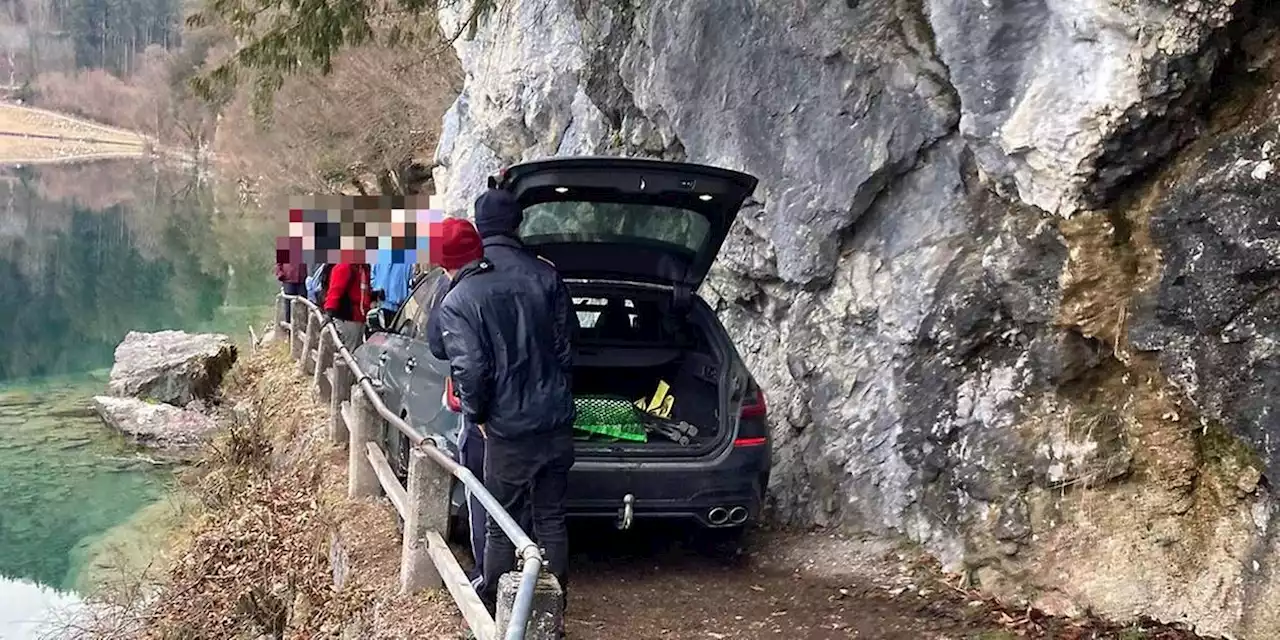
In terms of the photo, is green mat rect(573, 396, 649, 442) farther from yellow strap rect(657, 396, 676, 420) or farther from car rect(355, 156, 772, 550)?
yellow strap rect(657, 396, 676, 420)

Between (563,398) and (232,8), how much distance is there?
16.5 ft

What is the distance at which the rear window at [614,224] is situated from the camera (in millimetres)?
6121

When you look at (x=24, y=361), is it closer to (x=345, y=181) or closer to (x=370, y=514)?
(x=345, y=181)

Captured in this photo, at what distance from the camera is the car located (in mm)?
5742

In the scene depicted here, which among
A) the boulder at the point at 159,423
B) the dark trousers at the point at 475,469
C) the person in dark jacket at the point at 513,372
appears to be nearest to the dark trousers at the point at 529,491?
the person in dark jacket at the point at 513,372

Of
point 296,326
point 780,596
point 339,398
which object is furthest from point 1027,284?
point 296,326

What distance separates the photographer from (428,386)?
632 centimetres

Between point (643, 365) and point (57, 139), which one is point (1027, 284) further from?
point (57, 139)

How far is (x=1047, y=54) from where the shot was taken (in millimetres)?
5676

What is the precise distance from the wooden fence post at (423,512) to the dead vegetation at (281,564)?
140mm

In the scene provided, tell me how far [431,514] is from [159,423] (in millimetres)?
11373

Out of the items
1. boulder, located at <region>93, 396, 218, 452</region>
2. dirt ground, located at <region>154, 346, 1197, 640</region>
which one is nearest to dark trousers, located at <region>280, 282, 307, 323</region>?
boulder, located at <region>93, 396, 218, 452</region>

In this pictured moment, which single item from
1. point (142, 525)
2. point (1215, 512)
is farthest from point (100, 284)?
point (1215, 512)

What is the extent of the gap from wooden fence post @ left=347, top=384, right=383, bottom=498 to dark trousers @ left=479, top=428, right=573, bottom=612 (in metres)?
2.53
